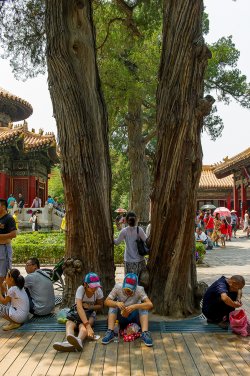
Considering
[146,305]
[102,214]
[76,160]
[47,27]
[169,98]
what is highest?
[47,27]

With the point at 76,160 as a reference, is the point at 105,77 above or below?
above

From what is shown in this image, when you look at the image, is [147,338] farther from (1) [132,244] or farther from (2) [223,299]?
(1) [132,244]

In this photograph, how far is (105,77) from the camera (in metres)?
14.5

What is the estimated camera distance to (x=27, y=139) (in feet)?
84.1

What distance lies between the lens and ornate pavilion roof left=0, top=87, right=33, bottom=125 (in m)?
24.9

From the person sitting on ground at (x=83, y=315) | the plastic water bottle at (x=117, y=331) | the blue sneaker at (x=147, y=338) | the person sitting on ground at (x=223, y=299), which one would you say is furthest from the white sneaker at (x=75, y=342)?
the person sitting on ground at (x=223, y=299)

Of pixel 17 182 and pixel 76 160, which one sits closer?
pixel 76 160

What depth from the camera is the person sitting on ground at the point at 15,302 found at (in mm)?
5738

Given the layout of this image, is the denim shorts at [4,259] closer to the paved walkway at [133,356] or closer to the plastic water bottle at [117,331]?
the paved walkway at [133,356]

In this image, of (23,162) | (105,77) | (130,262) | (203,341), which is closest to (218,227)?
(105,77)

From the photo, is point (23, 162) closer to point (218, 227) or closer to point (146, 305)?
point (218, 227)

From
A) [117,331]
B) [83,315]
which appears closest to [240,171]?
[117,331]

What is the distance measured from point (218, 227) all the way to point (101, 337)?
50.4 feet

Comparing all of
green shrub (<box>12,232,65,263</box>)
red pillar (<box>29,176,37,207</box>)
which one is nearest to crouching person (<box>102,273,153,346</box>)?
green shrub (<box>12,232,65,263</box>)
